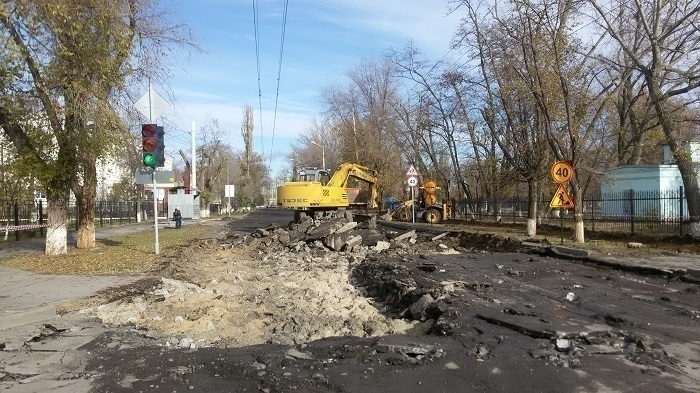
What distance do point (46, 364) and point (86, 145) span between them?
31.9 ft

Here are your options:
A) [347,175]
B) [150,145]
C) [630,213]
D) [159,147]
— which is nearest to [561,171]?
[630,213]

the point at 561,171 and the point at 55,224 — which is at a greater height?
the point at 561,171

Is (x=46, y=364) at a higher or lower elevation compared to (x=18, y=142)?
lower

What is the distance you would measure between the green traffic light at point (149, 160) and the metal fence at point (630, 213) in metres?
12.0

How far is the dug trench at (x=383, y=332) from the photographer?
4832mm

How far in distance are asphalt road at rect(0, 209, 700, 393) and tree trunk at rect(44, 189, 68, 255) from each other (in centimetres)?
851

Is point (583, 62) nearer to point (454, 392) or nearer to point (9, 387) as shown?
point (454, 392)

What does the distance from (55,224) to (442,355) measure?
13.4 metres

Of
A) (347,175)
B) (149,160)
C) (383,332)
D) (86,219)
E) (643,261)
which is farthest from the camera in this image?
(347,175)

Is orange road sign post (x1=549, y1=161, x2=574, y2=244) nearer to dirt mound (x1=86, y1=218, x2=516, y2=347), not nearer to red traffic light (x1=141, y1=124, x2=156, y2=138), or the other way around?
dirt mound (x1=86, y1=218, x2=516, y2=347)

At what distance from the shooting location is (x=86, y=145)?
13.7 metres

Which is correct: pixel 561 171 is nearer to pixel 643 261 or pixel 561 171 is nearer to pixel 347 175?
pixel 643 261

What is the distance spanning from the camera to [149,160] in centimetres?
1426

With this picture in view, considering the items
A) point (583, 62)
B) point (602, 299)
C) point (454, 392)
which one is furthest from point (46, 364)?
point (583, 62)
